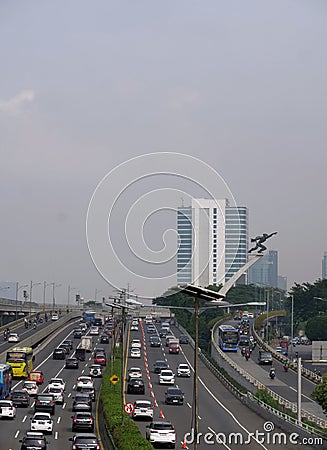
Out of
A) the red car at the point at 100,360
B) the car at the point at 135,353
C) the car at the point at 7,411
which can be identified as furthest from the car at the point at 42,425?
the car at the point at 135,353

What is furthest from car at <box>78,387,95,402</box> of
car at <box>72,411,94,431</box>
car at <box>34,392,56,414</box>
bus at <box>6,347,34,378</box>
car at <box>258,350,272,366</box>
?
car at <box>258,350,272,366</box>

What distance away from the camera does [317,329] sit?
392 ft

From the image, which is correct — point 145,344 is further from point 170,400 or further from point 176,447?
point 176,447

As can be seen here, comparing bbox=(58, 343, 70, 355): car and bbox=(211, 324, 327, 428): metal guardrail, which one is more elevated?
bbox=(58, 343, 70, 355): car

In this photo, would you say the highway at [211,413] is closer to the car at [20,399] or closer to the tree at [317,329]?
the car at [20,399]

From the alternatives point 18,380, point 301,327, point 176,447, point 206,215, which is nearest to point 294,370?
point 206,215

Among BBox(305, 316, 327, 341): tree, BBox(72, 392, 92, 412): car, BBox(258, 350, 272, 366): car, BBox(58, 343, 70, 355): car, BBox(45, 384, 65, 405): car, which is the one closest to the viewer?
BBox(72, 392, 92, 412): car

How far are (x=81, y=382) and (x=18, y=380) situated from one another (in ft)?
34.8

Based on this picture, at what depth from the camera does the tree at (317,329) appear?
117562 millimetres

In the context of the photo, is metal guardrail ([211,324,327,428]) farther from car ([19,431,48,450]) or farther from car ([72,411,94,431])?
car ([19,431,48,450])

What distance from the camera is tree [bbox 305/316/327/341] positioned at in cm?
11756

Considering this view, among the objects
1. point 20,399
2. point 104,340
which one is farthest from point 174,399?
point 104,340

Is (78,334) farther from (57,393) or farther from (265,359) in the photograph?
(57,393)

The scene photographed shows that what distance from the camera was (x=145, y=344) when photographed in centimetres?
11150
